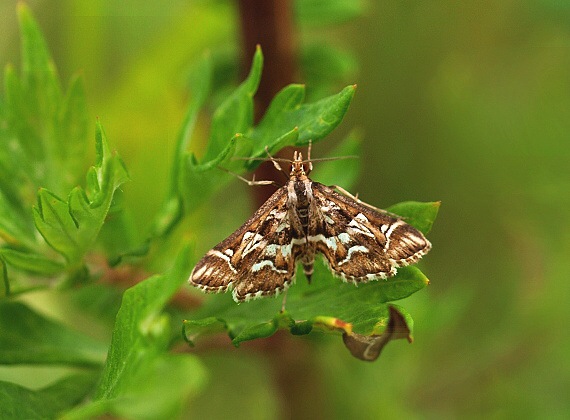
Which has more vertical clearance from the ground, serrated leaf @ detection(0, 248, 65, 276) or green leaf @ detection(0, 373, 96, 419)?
serrated leaf @ detection(0, 248, 65, 276)

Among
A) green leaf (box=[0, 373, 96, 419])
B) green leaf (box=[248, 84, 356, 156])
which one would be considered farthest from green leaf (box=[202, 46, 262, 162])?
green leaf (box=[0, 373, 96, 419])

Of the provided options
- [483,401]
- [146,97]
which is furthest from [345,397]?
[146,97]

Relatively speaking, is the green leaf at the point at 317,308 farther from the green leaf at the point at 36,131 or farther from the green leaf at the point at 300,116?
the green leaf at the point at 36,131

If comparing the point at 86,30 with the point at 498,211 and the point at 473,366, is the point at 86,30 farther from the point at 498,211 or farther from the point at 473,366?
the point at 473,366

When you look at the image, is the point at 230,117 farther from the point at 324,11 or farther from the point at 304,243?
the point at 324,11

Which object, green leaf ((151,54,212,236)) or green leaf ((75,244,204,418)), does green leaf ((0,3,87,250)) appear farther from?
green leaf ((75,244,204,418))

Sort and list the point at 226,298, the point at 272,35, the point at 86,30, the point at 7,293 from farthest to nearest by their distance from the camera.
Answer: the point at 86,30 → the point at 272,35 → the point at 226,298 → the point at 7,293

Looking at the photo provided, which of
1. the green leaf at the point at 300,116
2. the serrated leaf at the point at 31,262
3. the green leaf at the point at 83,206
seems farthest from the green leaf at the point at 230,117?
the serrated leaf at the point at 31,262
